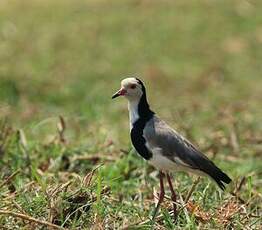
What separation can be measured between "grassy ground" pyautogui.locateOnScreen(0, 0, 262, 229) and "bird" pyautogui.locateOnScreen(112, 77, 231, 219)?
0.20 m

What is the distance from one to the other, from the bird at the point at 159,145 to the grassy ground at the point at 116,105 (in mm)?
197

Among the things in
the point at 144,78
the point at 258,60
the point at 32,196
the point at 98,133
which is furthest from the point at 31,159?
the point at 258,60

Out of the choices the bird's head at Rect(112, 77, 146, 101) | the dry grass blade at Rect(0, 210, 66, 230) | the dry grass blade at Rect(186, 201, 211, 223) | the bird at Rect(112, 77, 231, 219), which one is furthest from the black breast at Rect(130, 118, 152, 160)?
the dry grass blade at Rect(0, 210, 66, 230)

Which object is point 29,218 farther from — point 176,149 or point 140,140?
point 176,149

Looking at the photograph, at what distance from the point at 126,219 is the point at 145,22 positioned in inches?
360

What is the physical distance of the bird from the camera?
482 centimetres

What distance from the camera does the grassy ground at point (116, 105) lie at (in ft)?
15.5

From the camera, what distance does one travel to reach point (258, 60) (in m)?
12.2

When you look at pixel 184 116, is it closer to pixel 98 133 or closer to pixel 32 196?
pixel 98 133

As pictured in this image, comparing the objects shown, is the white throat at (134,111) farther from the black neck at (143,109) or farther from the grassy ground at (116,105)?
the grassy ground at (116,105)

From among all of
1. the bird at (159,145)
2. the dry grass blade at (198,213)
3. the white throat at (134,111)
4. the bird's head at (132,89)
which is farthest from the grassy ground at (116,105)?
the bird's head at (132,89)

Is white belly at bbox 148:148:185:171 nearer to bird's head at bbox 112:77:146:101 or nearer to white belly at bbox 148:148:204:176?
white belly at bbox 148:148:204:176

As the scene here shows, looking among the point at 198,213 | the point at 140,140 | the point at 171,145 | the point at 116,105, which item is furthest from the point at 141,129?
the point at 116,105

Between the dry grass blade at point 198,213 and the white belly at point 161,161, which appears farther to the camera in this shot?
the white belly at point 161,161
